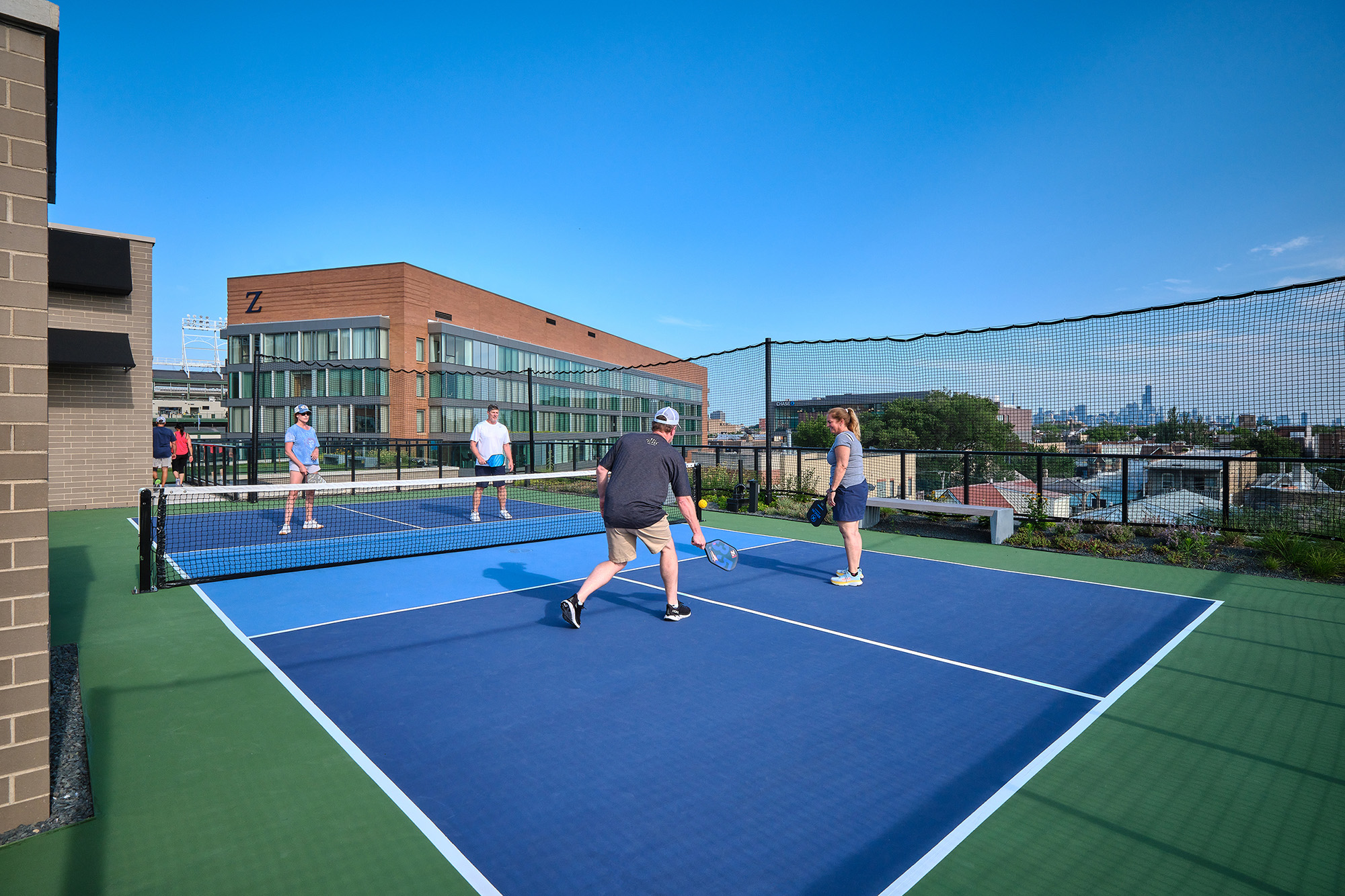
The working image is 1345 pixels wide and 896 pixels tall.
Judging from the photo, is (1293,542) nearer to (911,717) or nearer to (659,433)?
(911,717)

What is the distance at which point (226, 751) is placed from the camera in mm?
3375

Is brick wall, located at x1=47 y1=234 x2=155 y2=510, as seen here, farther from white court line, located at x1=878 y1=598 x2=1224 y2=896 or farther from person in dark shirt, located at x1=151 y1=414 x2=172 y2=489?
white court line, located at x1=878 y1=598 x2=1224 y2=896

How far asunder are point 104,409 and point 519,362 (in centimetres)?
2960

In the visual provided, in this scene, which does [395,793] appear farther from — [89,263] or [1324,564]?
[89,263]

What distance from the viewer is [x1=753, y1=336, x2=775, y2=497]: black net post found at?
13.3 metres

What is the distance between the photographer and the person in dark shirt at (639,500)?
531 centimetres

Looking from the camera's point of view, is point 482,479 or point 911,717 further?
point 482,479

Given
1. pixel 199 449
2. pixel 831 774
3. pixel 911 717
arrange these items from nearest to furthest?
pixel 831 774, pixel 911 717, pixel 199 449

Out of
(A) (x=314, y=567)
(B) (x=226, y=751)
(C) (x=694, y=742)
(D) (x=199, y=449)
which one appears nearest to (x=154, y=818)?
(B) (x=226, y=751)

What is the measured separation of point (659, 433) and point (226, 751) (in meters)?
3.46

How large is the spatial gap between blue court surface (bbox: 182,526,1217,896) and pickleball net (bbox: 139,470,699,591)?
1004 millimetres

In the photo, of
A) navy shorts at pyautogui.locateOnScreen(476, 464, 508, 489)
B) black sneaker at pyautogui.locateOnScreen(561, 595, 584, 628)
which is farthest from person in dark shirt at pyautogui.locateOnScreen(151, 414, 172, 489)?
black sneaker at pyautogui.locateOnScreen(561, 595, 584, 628)

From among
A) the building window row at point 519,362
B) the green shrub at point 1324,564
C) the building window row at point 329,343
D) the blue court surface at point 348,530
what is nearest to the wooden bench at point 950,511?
the green shrub at point 1324,564

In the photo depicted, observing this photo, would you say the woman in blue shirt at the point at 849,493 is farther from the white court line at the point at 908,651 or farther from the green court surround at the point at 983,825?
the green court surround at the point at 983,825
